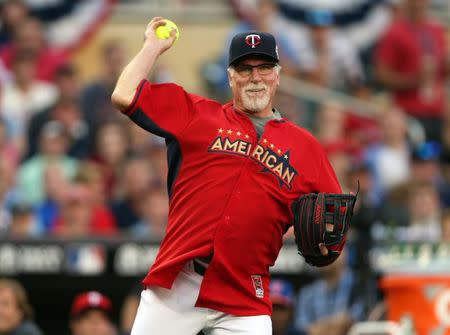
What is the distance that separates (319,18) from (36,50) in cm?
304

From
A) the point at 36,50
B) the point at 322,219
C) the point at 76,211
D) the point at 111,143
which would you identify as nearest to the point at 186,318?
the point at 322,219

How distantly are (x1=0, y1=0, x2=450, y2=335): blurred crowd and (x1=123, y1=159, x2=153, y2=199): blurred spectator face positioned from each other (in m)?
0.02

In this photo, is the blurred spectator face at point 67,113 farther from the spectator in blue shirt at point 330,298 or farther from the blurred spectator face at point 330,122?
the spectator in blue shirt at point 330,298

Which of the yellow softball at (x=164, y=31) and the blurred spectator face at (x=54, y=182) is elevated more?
the yellow softball at (x=164, y=31)

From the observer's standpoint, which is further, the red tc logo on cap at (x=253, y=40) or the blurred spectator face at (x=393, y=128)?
the blurred spectator face at (x=393, y=128)

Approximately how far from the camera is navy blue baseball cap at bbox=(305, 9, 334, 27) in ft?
42.0

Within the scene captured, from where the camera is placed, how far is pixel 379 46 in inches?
507

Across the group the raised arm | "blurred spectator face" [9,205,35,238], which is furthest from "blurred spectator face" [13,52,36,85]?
the raised arm

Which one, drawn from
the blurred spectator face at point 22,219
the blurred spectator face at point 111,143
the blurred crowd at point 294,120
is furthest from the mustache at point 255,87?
the blurred spectator face at point 111,143

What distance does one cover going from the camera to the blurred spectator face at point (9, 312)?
8453mm

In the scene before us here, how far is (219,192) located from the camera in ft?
17.6

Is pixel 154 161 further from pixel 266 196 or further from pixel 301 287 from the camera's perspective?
pixel 266 196

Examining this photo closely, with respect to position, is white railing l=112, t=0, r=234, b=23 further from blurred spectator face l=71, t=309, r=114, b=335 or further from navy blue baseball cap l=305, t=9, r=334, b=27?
blurred spectator face l=71, t=309, r=114, b=335

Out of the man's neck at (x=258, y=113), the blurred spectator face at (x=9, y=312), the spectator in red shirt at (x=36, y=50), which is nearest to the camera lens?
the man's neck at (x=258, y=113)
